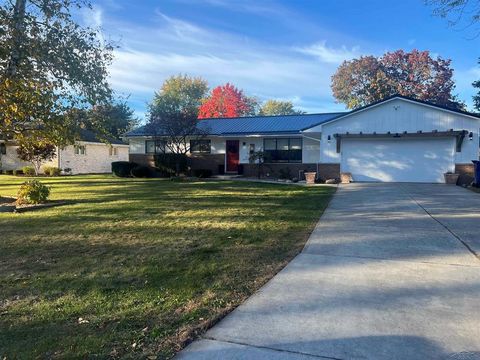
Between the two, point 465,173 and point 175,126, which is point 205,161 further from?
point 465,173

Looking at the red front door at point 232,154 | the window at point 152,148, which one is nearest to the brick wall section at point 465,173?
the red front door at point 232,154

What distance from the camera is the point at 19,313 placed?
12.2 feet

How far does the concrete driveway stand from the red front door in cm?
1864

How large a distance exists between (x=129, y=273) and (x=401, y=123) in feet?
59.3

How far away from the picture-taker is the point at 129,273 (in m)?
4.91

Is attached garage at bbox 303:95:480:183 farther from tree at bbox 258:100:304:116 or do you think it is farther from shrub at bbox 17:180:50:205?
tree at bbox 258:100:304:116

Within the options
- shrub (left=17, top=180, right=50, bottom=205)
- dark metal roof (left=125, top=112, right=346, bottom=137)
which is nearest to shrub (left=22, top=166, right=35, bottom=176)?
dark metal roof (left=125, top=112, right=346, bottom=137)

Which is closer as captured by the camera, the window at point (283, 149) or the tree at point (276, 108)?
the window at point (283, 149)

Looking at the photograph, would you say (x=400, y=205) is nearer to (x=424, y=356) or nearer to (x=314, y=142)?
(x=424, y=356)

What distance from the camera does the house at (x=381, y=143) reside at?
19.0m

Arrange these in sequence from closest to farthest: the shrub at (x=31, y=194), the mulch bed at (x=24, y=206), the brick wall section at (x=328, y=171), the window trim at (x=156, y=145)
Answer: the mulch bed at (x=24, y=206) < the shrub at (x=31, y=194) < the brick wall section at (x=328, y=171) < the window trim at (x=156, y=145)

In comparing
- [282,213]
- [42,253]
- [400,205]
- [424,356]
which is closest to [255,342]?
[424,356]

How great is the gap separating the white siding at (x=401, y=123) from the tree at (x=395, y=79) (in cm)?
2439

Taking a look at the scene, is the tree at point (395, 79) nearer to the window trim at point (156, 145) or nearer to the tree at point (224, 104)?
the tree at point (224, 104)
